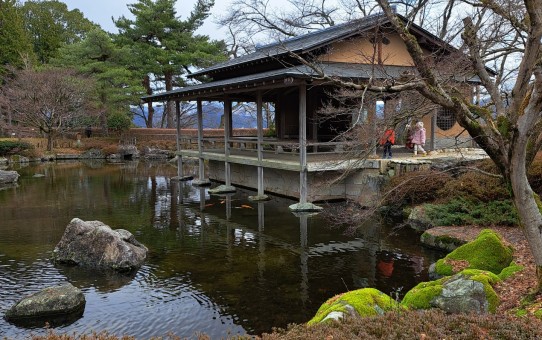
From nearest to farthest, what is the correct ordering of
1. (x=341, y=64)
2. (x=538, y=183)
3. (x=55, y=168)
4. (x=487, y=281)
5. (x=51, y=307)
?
(x=487, y=281)
(x=51, y=307)
(x=538, y=183)
(x=341, y=64)
(x=55, y=168)

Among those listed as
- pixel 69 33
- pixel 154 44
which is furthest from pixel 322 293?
pixel 69 33

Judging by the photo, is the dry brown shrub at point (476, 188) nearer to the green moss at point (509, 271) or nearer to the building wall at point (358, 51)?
the green moss at point (509, 271)

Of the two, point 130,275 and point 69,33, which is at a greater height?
point 69,33

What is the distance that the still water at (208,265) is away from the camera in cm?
776

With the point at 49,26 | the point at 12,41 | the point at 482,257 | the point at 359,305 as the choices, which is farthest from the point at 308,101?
the point at 49,26

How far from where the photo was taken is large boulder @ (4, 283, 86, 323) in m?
7.78

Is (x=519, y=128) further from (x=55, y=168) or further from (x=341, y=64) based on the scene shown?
(x=55, y=168)

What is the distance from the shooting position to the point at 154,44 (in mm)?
41531

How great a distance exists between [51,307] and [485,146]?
7.41 m

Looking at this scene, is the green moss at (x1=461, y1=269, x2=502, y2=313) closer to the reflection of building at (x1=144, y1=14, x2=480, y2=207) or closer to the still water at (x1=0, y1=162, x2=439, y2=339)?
the still water at (x1=0, y1=162, x2=439, y2=339)

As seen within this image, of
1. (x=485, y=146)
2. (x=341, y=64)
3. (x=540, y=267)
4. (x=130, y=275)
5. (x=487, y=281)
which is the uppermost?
(x=341, y=64)

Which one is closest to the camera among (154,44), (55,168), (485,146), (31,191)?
(485,146)

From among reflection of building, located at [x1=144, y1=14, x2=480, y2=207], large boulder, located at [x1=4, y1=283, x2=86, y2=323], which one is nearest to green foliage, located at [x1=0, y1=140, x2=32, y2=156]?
reflection of building, located at [x1=144, y1=14, x2=480, y2=207]

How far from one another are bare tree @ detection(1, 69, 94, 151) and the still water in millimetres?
19501
